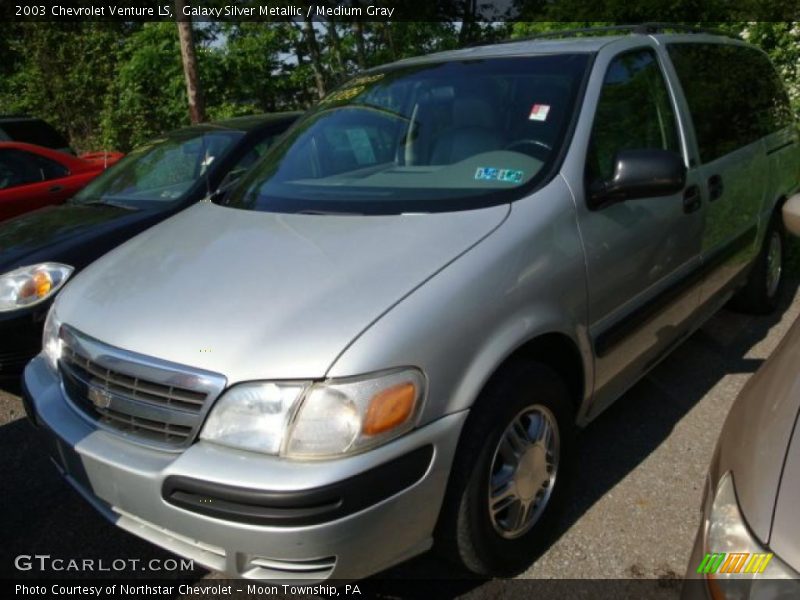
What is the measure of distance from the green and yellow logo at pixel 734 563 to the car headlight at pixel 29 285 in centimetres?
327

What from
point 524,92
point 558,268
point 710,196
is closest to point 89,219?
point 524,92

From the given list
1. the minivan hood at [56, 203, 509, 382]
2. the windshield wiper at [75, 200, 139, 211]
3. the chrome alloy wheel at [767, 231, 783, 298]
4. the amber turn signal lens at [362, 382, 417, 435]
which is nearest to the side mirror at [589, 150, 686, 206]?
the minivan hood at [56, 203, 509, 382]

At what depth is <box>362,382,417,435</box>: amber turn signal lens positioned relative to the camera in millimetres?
1750

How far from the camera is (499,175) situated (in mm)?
2447

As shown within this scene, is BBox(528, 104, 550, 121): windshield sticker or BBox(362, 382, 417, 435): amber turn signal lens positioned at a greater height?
BBox(528, 104, 550, 121): windshield sticker

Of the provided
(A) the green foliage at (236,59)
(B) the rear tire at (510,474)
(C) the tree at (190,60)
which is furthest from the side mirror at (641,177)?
(A) the green foliage at (236,59)

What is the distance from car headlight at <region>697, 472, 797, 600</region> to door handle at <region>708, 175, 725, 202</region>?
200 cm

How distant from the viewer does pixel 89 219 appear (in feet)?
13.7

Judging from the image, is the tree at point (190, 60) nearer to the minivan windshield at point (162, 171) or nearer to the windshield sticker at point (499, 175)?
the minivan windshield at point (162, 171)

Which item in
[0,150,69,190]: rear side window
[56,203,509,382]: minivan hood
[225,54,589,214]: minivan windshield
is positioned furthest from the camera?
[0,150,69,190]: rear side window

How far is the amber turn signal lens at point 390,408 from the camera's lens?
1750 millimetres

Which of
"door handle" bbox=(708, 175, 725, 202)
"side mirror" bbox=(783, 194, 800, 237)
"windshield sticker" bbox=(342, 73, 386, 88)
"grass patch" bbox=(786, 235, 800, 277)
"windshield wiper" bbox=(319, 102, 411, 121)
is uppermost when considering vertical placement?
"windshield sticker" bbox=(342, 73, 386, 88)

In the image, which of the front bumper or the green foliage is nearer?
the front bumper

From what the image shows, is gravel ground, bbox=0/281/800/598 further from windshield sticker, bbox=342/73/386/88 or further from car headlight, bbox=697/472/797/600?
windshield sticker, bbox=342/73/386/88
